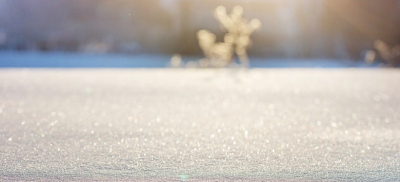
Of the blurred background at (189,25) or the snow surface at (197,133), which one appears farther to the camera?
the blurred background at (189,25)

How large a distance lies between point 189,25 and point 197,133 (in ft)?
46.9

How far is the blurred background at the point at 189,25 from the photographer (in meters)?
18.0

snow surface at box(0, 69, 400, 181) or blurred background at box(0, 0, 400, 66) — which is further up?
blurred background at box(0, 0, 400, 66)

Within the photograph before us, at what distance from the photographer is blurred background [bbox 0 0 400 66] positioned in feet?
59.0

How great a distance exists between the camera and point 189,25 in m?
18.2

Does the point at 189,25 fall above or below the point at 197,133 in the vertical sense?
above

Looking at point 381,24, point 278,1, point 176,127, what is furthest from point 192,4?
point 176,127

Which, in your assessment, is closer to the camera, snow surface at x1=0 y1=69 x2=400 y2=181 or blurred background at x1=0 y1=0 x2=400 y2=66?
snow surface at x1=0 y1=69 x2=400 y2=181

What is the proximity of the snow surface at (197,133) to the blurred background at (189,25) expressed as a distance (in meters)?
10.2

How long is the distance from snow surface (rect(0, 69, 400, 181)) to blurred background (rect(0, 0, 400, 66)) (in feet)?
33.4

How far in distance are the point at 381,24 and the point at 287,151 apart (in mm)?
16591

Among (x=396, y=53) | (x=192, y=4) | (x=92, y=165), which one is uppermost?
(x=192, y=4)

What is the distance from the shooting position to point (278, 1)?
1856 centimetres

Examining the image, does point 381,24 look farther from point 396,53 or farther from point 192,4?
point 192,4
